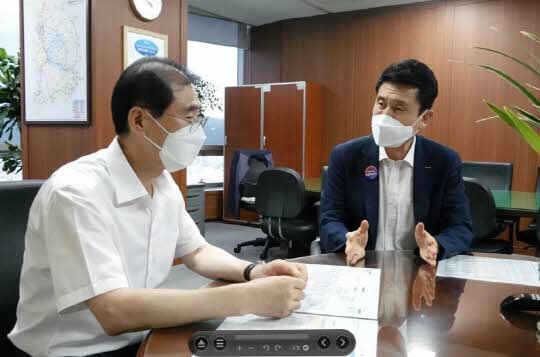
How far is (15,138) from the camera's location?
412 centimetres

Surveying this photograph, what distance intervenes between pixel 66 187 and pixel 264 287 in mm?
461

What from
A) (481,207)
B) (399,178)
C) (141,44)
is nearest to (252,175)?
(141,44)

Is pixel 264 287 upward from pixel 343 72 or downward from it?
downward

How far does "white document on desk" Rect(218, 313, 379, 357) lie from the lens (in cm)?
89

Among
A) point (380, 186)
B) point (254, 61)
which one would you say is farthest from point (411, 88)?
point (254, 61)

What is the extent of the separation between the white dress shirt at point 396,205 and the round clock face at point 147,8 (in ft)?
7.33

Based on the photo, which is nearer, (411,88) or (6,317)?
(6,317)

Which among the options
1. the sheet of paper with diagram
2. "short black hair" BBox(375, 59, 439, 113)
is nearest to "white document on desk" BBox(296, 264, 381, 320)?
the sheet of paper with diagram

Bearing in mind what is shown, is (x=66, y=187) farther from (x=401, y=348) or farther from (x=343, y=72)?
(x=343, y=72)

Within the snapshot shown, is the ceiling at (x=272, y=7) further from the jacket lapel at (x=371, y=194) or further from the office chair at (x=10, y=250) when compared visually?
the office chair at (x=10, y=250)

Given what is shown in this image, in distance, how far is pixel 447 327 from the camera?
957 mm

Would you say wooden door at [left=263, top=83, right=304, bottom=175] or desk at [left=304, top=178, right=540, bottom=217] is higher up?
wooden door at [left=263, top=83, right=304, bottom=175]

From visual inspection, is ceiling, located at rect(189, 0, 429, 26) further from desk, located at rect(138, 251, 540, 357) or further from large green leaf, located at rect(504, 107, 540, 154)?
large green leaf, located at rect(504, 107, 540, 154)

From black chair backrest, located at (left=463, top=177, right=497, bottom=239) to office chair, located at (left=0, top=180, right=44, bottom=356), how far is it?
263cm
